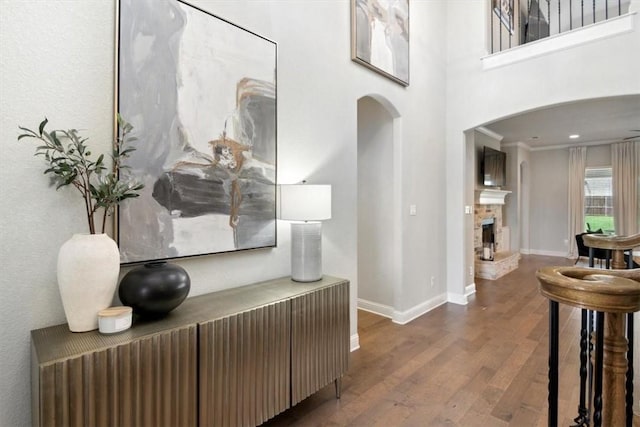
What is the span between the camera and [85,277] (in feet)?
4.30

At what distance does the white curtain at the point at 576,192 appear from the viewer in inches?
299

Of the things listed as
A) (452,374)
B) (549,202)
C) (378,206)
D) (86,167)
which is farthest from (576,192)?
(86,167)

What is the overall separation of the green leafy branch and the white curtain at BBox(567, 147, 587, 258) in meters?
9.17

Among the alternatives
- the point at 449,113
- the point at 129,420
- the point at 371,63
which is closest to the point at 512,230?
the point at 449,113

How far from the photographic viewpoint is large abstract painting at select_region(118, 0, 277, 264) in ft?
5.40

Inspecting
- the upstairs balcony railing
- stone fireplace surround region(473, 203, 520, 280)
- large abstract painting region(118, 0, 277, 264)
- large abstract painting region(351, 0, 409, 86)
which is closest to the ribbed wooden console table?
large abstract painting region(118, 0, 277, 264)

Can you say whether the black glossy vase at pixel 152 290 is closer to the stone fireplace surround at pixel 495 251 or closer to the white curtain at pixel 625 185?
the stone fireplace surround at pixel 495 251

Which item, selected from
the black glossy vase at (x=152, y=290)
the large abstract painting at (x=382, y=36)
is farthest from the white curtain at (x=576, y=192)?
the black glossy vase at (x=152, y=290)

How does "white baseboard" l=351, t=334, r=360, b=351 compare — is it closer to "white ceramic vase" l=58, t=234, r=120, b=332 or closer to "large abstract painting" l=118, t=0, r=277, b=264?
"large abstract painting" l=118, t=0, r=277, b=264

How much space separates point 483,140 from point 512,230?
9.00 ft

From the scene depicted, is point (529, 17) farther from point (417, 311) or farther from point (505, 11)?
point (417, 311)

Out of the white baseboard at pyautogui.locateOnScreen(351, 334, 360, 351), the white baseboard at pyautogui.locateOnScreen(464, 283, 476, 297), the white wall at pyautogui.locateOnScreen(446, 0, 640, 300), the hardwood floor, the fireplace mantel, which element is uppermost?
the white wall at pyautogui.locateOnScreen(446, 0, 640, 300)

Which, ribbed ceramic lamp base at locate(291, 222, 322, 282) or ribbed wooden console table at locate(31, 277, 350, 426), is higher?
ribbed ceramic lamp base at locate(291, 222, 322, 282)

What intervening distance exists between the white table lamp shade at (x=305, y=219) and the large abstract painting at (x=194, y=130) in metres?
0.14
